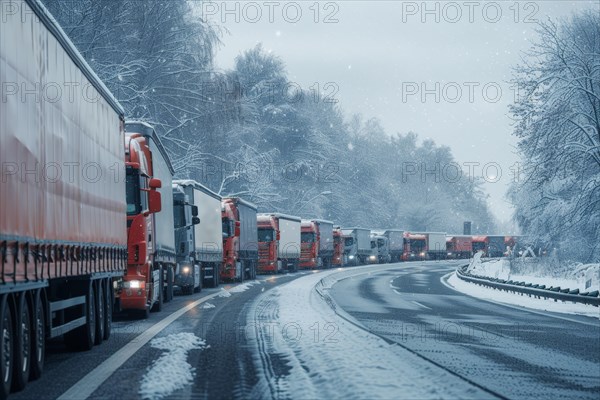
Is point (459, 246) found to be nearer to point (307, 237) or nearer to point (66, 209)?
point (307, 237)

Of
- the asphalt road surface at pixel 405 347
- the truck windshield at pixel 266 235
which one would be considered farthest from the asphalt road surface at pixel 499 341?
the truck windshield at pixel 266 235

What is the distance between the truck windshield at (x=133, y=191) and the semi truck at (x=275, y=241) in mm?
36011

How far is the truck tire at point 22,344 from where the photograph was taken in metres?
9.28

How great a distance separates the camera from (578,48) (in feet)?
118

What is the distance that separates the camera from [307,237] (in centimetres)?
6594

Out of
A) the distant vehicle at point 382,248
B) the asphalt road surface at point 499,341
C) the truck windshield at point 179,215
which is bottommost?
the asphalt road surface at point 499,341

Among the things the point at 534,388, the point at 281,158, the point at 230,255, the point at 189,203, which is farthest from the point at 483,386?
the point at 281,158

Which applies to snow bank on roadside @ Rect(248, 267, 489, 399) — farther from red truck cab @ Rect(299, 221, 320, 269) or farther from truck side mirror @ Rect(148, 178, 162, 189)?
red truck cab @ Rect(299, 221, 320, 269)

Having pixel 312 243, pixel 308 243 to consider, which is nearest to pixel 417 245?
pixel 312 243

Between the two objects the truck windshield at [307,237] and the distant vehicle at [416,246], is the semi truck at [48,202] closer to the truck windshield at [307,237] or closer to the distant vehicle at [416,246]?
the truck windshield at [307,237]

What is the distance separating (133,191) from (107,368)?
7.42m

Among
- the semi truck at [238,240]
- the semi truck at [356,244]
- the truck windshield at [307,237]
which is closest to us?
the semi truck at [238,240]

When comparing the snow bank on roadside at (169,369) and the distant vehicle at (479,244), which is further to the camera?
the distant vehicle at (479,244)

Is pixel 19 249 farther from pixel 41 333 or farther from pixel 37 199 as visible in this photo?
pixel 41 333
